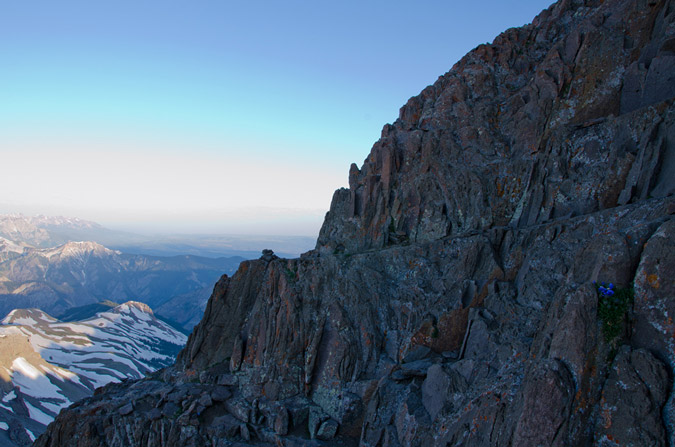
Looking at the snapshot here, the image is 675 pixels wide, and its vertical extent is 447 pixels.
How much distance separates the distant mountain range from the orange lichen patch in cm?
8158

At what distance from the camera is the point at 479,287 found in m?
28.7

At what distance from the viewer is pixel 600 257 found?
647 inches

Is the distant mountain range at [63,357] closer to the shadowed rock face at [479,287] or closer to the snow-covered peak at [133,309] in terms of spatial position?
the snow-covered peak at [133,309]

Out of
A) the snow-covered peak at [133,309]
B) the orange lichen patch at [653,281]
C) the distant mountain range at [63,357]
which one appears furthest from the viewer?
the snow-covered peak at [133,309]

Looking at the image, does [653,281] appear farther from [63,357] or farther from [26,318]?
[26,318]

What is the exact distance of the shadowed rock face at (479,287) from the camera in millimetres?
15008

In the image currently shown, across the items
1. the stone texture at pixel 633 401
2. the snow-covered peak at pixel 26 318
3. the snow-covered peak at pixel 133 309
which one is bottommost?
the snow-covered peak at pixel 133 309

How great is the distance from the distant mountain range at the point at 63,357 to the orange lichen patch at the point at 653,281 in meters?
81.6

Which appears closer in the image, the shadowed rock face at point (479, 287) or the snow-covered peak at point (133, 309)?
the shadowed rock face at point (479, 287)

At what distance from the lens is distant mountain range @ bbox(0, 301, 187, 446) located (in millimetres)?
76188

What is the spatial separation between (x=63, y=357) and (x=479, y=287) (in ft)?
419

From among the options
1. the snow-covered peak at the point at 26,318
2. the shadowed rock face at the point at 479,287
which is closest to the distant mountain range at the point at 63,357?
the snow-covered peak at the point at 26,318

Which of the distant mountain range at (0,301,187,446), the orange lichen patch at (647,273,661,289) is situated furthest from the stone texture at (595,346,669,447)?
the distant mountain range at (0,301,187,446)

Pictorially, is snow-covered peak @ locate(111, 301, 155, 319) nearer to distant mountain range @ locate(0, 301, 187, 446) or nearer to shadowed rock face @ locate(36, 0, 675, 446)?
distant mountain range @ locate(0, 301, 187, 446)
